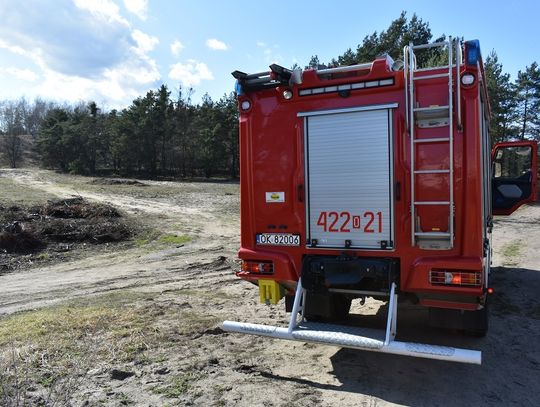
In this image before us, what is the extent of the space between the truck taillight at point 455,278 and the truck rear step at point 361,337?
0.43 metres

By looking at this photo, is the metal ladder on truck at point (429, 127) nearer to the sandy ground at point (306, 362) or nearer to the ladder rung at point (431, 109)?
the ladder rung at point (431, 109)

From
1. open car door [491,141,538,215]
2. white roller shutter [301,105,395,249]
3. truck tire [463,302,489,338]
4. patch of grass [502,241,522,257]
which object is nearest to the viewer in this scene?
white roller shutter [301,105,395,249]

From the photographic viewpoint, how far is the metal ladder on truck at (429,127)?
4621 mm

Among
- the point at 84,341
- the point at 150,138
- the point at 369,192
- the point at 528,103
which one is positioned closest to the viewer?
the point at 369,192

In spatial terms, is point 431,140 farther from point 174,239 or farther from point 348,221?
point 174,239

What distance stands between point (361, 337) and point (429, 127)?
A: 7.36 ft

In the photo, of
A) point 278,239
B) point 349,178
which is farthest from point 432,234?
point 278,239

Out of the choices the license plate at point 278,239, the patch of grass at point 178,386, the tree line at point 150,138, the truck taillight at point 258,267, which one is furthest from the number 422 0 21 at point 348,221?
the tree line at point 150,138

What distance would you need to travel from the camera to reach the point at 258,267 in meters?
5.73

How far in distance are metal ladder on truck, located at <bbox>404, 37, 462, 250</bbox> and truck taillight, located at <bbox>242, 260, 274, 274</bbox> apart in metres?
1.73

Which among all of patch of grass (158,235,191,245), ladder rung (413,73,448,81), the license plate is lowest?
patch of grass (158,235,191,245)

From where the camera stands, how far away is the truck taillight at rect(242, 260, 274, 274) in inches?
223

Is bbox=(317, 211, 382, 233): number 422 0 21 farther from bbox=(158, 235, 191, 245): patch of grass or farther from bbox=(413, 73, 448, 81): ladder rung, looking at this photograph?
bbox=(158, 235, 191, 245): patch of grass

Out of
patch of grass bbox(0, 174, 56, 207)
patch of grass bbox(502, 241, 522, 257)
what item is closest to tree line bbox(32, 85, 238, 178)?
patch of grass bbox(0, 174, 56, 207)
